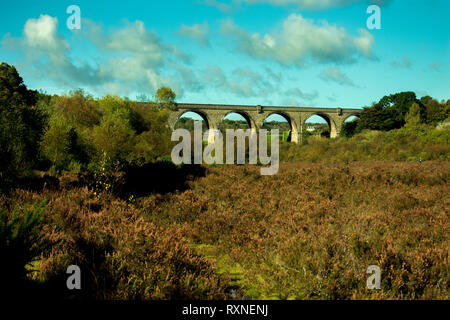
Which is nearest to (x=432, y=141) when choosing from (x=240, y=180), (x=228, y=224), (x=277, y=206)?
(x=240, y=180)

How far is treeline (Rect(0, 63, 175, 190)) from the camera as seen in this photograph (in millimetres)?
6524

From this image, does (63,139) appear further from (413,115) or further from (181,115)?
(413,115)

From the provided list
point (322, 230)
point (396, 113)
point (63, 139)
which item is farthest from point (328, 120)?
point (322, 230)

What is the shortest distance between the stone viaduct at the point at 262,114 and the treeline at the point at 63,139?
21.3 metres

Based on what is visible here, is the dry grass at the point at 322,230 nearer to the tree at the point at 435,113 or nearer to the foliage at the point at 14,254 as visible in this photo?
the foliage at the point at 14,254

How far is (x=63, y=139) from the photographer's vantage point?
11438 millimetres

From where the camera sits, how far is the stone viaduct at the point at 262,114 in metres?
48.7

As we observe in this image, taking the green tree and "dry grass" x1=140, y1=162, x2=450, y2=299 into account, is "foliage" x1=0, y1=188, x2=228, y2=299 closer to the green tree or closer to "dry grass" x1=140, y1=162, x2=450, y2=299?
"dry grass" x1=140, y1=162, x2=450, y2=299

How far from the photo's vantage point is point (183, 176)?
11.2 meters

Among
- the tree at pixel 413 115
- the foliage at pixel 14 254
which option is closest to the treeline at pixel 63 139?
the foliage at pixel 14 254

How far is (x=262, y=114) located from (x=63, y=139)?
45.5m

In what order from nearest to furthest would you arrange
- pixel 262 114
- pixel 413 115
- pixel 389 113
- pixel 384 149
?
pixel 384 149, pixel 413 115, pixel 389 113, pixel 262 114
